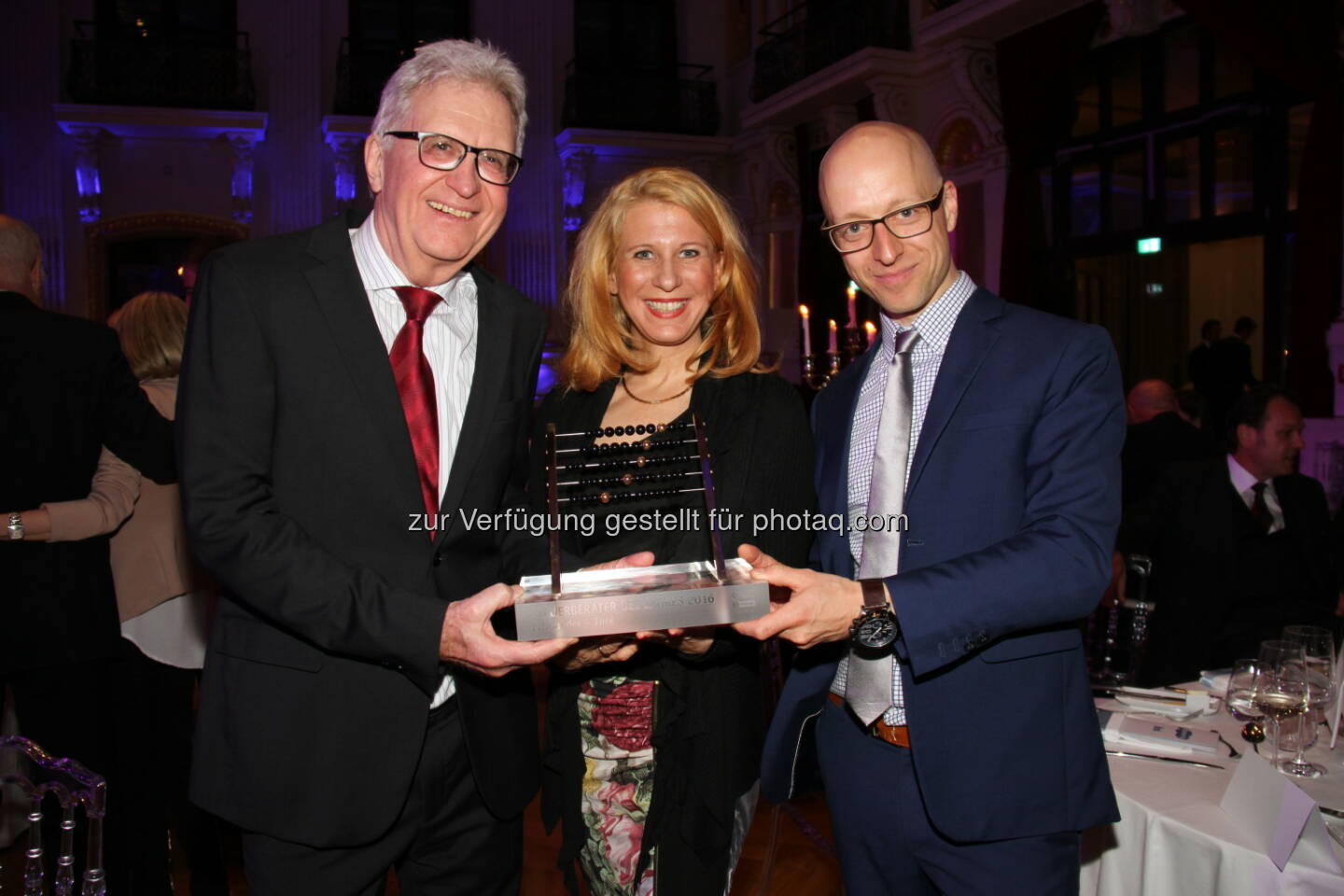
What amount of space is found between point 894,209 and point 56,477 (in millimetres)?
2372

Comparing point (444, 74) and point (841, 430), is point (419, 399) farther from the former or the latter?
point (841, 430)

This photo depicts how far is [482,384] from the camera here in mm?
1698

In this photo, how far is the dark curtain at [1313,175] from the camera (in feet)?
18.9

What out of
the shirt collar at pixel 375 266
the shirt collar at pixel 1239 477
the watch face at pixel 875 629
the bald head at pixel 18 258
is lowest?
the watch face at pixel 875 629

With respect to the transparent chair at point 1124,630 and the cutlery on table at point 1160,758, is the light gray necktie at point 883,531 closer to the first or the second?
the cutlery on table at point 1160,758

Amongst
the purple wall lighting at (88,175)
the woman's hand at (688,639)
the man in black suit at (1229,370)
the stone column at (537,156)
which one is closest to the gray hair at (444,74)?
the woman's hand at (688,639)

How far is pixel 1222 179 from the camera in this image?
7059mm

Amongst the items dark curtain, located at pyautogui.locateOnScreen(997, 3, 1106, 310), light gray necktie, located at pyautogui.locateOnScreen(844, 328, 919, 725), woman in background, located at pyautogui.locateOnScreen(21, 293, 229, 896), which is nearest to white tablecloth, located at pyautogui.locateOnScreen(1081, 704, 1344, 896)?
light gray necktie, located at pyautogui.locateOnScreen(844, 328, 919, 725)

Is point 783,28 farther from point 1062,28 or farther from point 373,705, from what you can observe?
point 373,705

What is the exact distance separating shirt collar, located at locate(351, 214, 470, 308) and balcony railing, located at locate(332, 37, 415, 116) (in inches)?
471

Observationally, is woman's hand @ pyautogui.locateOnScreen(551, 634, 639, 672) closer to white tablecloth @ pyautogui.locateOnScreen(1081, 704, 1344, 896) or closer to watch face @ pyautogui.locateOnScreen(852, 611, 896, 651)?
watch face @ pyautogui.locateOnScreen(852, 611, 896, 651)

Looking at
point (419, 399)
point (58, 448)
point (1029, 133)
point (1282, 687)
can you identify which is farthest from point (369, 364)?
point (1029, 133)

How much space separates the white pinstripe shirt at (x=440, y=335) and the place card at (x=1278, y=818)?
4.79ft

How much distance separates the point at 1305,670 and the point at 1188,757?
34 centimetres
